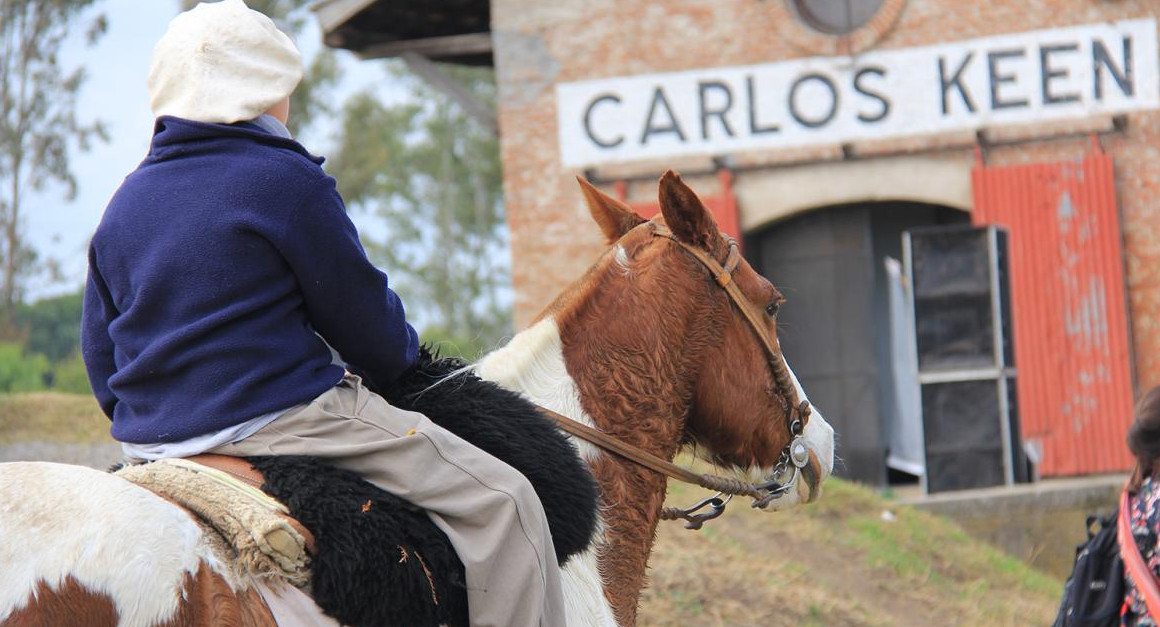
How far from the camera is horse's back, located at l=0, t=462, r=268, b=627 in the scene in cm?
218

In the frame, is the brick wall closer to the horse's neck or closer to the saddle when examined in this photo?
the horse's neck

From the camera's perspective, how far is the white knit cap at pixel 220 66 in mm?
2602

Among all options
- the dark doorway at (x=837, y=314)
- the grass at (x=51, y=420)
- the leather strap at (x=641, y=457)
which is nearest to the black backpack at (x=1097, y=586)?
the leather strap at (x=641, y=457)

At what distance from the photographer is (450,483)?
2600 mm

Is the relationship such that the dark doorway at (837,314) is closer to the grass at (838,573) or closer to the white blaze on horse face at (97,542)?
the grass at (838,573)

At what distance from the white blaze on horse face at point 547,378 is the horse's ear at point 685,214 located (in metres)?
0.41

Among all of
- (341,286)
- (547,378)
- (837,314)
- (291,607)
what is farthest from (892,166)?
(291,607)

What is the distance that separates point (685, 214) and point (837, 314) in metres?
10.7

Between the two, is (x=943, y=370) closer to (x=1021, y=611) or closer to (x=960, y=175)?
(x=960, y=175)

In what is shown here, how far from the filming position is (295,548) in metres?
2.40

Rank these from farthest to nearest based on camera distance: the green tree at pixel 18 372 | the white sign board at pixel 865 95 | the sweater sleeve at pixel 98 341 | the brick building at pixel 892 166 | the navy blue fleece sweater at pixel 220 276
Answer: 1. the green tree at pixel 18 372
2. the white sign board at pixel 865 95
3. the brick building at pixel 892 166
4. the sweater sleeve at pixel 98 341
5. the navy blue fleece sweater at pixel 220 276

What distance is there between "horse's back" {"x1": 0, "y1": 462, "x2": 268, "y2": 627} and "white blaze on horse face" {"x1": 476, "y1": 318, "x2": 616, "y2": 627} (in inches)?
37.0

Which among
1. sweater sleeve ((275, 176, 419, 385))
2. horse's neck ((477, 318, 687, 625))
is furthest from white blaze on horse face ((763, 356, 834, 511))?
sweater sleeve ((275, 176, 419, 385))

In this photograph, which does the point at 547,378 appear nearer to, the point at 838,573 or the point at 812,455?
the point at 812,455
